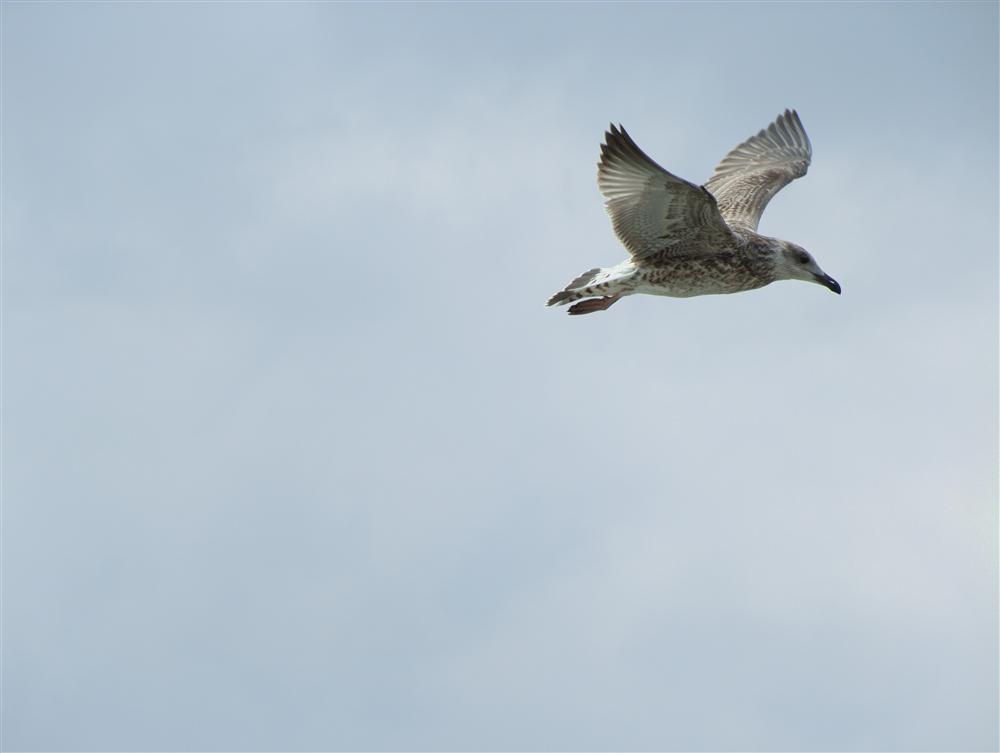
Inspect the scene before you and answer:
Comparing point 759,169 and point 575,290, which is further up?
point 759,169

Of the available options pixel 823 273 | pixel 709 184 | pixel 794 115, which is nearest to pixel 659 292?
pixel 823 273

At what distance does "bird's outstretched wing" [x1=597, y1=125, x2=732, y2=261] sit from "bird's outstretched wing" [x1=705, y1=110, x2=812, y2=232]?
2.70 m

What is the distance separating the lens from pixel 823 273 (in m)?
23.2

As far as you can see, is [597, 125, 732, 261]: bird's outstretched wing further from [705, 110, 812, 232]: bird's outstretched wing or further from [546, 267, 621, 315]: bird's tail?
[705, 110, 812, 232]: bird's outstretched wing

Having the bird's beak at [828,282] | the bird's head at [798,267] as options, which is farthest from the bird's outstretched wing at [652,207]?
the bird's beak at [828,282]

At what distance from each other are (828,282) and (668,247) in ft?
9.73

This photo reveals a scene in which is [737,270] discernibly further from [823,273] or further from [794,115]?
[794,115]

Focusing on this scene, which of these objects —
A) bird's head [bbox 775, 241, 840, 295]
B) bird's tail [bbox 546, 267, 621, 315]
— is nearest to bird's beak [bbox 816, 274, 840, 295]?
bird's head [bbox 775, 241, 840, 295]

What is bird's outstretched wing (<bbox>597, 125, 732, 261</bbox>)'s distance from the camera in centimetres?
2069

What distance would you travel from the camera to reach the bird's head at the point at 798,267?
22.9 meters

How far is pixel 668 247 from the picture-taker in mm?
22062

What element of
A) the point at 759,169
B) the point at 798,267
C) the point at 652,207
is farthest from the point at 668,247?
the point at 759,169

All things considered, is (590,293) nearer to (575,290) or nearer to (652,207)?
(575,290)

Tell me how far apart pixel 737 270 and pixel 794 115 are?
870 cm
